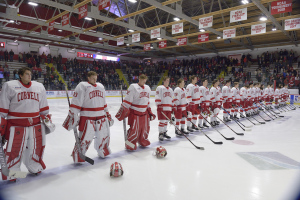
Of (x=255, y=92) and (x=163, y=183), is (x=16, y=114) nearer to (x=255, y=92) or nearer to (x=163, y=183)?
(x=163, y=183)

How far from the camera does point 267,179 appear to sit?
2898mm

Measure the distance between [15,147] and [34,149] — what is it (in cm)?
23

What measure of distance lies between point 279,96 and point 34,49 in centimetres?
2060

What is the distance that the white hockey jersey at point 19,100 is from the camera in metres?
2.67

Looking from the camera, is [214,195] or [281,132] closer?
[214,195]

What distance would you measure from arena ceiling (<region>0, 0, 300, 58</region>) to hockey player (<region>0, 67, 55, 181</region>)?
7836mm

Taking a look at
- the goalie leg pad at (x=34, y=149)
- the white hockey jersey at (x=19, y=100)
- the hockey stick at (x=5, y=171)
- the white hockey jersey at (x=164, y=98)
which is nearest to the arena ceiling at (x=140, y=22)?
the white hockey jersey at (x=164, y=98)

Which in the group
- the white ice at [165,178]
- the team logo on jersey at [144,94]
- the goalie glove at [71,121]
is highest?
the team logo on jersey at [144,94]

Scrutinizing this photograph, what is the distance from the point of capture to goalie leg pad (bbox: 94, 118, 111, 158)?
139 inches

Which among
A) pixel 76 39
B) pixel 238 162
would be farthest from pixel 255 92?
pixel 76 39

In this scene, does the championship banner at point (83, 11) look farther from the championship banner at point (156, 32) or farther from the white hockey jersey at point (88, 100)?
the white hockey jersey at point (88, 100)

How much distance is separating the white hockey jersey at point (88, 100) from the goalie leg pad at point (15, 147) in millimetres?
795

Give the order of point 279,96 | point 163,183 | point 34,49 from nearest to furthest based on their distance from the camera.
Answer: point 163,183, point 279,96, point 34,49

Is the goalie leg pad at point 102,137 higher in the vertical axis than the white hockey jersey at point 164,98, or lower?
lower
